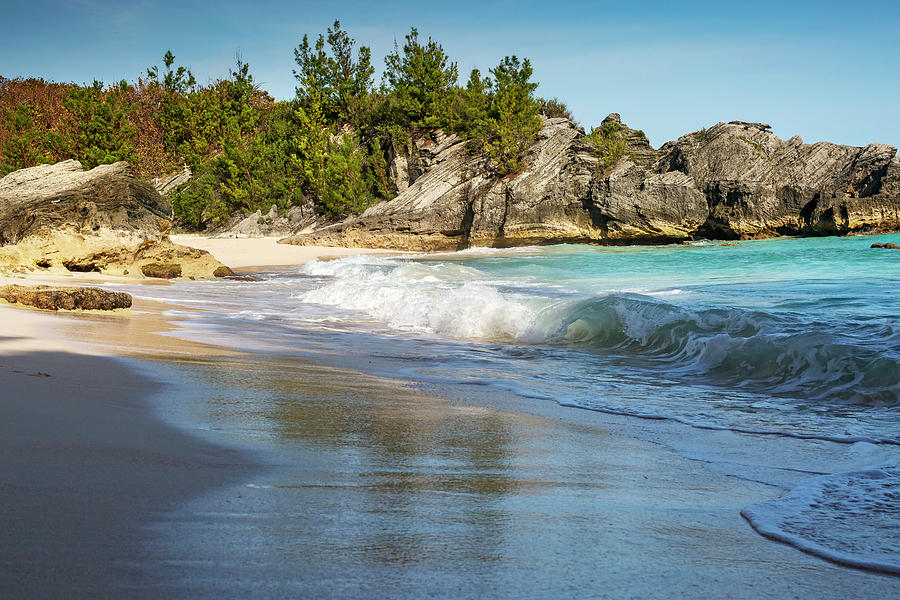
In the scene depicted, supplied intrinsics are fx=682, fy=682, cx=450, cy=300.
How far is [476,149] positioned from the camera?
3331 centimetres

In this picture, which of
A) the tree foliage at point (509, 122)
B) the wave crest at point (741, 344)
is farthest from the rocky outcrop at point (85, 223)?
the tree foliage at point (509, 122)

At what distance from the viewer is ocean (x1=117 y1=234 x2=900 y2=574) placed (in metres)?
2.46

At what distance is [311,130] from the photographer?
3612 cm

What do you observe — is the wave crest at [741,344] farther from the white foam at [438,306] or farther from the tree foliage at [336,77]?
the tree foliage at [336,77]

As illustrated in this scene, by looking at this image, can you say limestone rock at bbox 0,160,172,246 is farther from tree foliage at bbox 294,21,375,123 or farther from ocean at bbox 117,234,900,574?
tree foliage at bbox 294,21,375,123

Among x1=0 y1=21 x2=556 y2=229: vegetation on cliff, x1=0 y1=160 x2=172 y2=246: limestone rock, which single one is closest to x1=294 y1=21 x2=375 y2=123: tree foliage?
x1=0 y1=21 x2=556 y2=229: vegetation on cliff

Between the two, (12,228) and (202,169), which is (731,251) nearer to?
(12,228)

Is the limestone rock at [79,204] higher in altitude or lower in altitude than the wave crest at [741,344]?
higher

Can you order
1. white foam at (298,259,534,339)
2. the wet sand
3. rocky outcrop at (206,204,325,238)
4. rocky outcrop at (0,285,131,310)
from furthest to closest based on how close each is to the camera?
1. rocky outcrop at (206,204,325,238)
2. white foam at (298,259,534,339)
3. rocky outcrop at (0,285,131,310)
4. the wet sand

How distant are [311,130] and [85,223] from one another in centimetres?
2484

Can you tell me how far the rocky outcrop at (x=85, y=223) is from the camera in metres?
12.0

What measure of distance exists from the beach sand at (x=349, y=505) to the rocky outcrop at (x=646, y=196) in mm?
27293

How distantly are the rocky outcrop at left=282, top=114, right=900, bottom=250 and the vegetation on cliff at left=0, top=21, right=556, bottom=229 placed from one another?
2015 mm

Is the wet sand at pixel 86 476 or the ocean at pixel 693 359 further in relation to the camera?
the ocean at pixel 693 359
